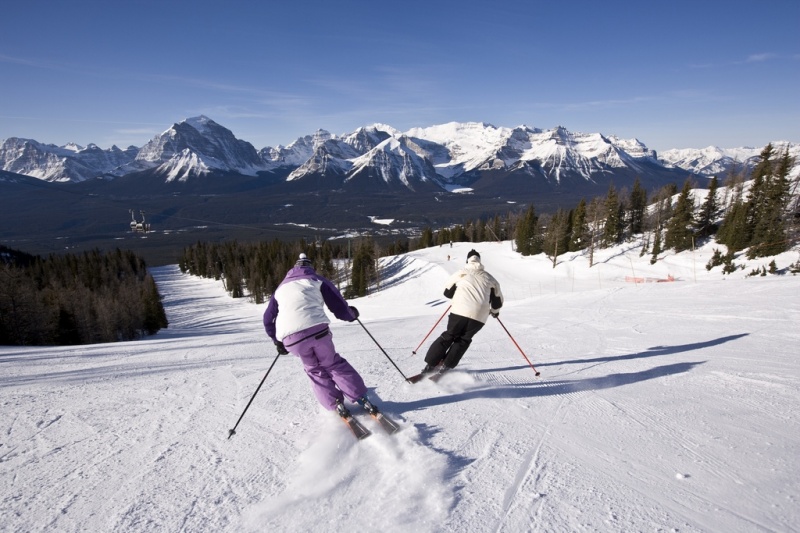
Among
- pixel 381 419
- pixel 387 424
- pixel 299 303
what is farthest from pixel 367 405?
pixel 299 303

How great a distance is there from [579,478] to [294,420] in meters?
2.99

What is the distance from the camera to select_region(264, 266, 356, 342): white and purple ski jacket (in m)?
4.32

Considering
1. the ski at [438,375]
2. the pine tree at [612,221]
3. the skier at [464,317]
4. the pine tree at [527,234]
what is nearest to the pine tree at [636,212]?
the pine tree at [612,221]

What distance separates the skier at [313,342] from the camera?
4316mm

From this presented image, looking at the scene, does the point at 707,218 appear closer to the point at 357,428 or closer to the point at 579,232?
the point at 579,232

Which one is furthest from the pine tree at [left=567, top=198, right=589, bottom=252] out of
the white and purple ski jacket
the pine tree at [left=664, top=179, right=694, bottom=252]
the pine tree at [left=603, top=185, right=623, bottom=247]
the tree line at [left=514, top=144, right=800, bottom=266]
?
the white and purple ski jacket

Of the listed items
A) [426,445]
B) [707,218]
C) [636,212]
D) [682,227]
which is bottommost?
[426,445]

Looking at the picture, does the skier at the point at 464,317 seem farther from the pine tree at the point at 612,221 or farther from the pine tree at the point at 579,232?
the pine tree at the point at 612,221

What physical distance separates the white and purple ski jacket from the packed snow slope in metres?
1.09

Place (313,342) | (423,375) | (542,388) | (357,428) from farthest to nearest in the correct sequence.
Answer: (423,375), (542,388), (313,342), (357,428)

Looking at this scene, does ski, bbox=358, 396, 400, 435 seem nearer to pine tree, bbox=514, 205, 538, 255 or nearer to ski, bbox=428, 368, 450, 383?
ski, bbox=428, 368, 450, 383

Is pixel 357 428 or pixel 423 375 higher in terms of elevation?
pixel 357 428

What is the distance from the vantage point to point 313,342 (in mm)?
4355

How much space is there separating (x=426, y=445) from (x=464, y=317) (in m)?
2.34
